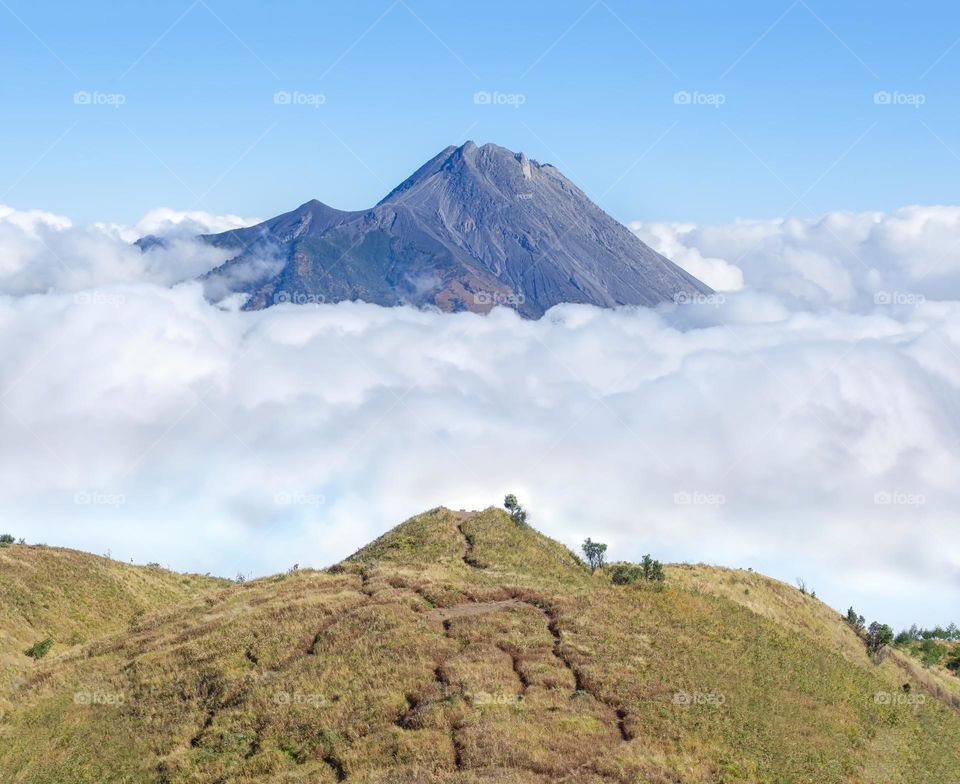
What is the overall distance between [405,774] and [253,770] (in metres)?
7.75

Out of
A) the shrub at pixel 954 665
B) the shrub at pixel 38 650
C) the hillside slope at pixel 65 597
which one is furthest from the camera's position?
the shrub at pixel 954 665

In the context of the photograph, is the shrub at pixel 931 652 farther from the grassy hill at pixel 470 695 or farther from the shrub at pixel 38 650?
the shrub at pixel 38 650

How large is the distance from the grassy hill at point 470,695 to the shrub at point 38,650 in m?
2.33

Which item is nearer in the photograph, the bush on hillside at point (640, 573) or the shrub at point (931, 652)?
the bush on hillside at point (640, 573)

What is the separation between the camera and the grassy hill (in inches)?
1529

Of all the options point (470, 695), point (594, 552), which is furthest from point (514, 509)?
point (470, 695)

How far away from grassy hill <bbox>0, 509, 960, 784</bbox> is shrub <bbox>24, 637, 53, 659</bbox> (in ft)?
7.64

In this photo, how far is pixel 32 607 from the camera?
7575cm

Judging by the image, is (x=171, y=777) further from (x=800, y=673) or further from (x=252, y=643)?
(x=800, y=673)

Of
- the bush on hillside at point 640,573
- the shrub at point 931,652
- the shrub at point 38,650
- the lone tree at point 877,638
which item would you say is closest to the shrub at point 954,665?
the shrub at point 931,652

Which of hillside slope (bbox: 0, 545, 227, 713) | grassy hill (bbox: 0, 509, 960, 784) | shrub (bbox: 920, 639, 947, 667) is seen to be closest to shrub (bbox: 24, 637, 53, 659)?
hillside slope (bbox: 0, 545, 227, 713)

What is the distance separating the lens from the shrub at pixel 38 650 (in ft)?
224

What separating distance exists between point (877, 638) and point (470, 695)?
47.1m

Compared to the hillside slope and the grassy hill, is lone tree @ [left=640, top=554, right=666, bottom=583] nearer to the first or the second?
the grassy hill
